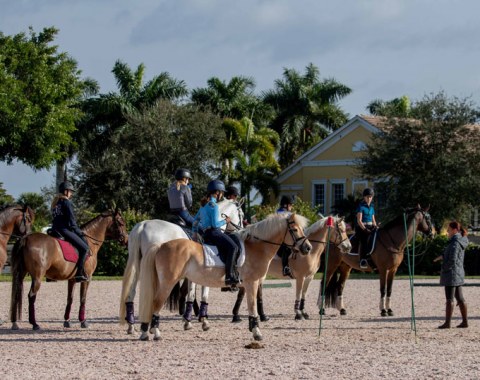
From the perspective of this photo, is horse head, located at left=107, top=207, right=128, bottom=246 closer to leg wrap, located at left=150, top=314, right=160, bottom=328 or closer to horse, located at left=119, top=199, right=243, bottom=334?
horse, located at left=119, top=199, right=243, bottom=334

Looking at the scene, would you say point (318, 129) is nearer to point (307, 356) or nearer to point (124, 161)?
point (124, 161)

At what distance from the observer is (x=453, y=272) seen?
53.2ft

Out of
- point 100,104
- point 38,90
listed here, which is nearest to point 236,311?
point 38,90

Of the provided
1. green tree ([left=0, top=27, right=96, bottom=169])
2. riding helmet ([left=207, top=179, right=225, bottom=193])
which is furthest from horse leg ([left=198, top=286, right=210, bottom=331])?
green tree ([left=0, top=27, right=96, bottom=169])

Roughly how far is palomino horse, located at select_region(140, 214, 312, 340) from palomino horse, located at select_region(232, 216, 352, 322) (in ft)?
9.49

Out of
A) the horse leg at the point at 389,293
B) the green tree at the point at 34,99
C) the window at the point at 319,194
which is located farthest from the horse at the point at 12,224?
the window at the point at 319,194

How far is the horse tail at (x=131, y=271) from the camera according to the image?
14916mm

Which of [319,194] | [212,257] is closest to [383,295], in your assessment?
[212,257]

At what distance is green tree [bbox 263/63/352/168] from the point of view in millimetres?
68000

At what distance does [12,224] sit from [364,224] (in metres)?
7.61

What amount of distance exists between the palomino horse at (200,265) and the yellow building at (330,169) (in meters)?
43.0

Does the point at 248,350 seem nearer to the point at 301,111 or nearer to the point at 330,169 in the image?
the point at 330,169

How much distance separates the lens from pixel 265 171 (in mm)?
62344

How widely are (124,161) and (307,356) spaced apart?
137ft
